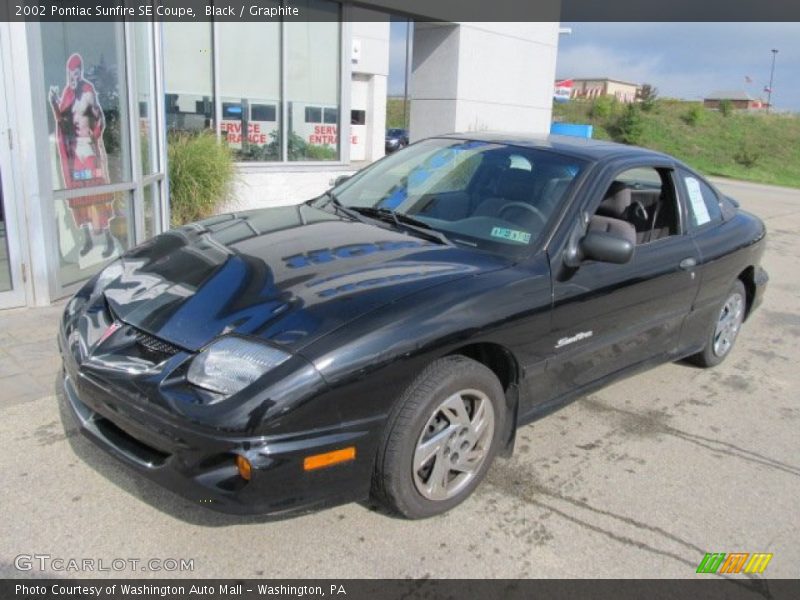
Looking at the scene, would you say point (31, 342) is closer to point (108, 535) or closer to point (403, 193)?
point (108, 535)

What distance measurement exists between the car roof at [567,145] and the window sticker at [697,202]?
21 cm

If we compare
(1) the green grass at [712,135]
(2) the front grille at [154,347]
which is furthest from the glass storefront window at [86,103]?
(1) the green grass at [712,135]

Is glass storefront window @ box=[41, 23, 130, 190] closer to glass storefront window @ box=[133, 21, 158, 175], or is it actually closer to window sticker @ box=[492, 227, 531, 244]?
glass storefront window @ box=[133, 21, 158, 175]

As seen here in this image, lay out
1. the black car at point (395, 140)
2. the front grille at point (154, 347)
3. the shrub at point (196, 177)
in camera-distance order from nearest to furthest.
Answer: the front grille at point (154, 347) < the shrub at point (196, 177) < the black car at point (395, 140)

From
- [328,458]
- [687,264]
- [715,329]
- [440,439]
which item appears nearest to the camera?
[328,458]

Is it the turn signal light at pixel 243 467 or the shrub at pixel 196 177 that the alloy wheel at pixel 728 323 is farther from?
the shrub at pixel 196 177

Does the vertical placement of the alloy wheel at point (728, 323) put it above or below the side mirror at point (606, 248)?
below

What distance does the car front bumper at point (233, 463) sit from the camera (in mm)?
2393

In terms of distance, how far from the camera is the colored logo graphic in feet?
9.24

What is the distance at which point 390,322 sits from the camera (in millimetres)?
2662

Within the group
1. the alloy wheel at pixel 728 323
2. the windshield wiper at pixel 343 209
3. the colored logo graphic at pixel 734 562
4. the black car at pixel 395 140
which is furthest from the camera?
the black car at pixel 395 140

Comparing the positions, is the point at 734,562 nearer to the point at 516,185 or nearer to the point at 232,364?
the point at 516,185

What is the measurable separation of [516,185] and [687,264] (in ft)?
4.23

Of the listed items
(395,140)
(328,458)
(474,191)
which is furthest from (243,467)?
(395,140)
